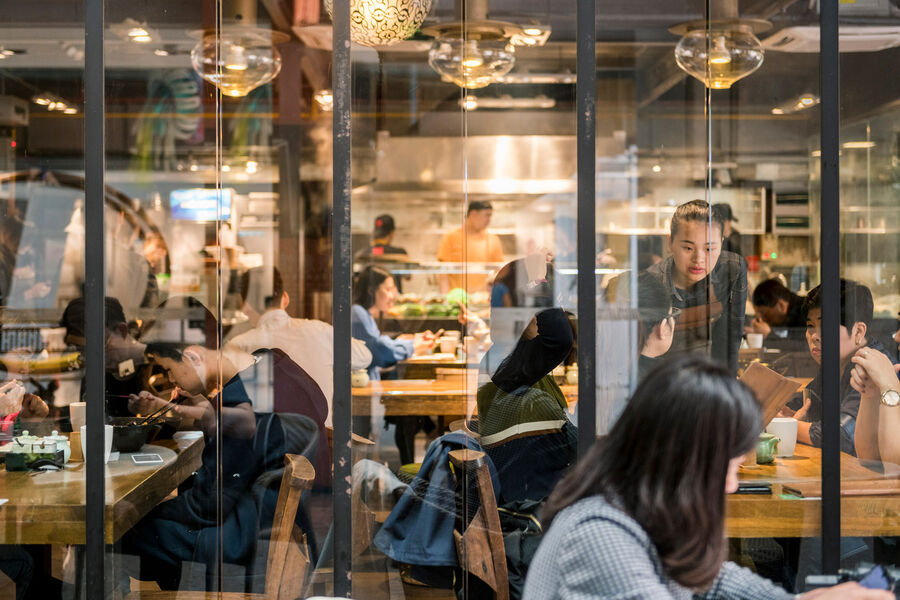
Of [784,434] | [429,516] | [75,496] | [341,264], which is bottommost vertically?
[429,516]

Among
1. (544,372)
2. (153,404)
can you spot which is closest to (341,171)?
(544,372)

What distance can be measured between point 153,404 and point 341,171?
55.2 inches

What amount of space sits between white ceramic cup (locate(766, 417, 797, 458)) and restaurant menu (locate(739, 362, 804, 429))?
0.14ft

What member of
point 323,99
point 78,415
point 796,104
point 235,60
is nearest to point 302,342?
point 78,415

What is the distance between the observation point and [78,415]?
283 cm

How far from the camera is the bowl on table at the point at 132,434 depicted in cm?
268

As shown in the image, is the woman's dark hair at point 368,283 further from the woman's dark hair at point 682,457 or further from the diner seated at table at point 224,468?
the woman's dark hair at point 682,457

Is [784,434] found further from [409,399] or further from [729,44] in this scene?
[409,399]

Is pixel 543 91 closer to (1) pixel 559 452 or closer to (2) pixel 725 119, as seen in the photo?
(2) pixel 725 119

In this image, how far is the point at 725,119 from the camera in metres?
8.34

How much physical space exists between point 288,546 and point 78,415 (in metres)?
0.90

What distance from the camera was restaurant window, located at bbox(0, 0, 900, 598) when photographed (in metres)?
2.11

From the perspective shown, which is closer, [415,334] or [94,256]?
[94,256]

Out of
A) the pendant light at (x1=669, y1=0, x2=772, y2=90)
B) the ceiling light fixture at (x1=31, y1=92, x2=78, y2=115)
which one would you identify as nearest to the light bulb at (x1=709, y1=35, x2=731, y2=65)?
the pendant light at (x1=669, y1=0, x2=772, y2=90)
